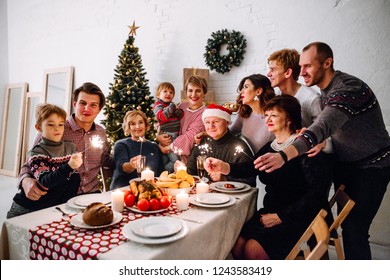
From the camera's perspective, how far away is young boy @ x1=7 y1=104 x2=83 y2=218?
160cm

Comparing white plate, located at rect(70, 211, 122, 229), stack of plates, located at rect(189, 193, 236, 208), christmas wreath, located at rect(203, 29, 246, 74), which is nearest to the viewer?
white plate, located at rect(70, 211, 122, 229)

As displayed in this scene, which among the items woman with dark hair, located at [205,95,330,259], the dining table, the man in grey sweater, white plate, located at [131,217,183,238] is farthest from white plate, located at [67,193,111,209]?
the man in grey sweater

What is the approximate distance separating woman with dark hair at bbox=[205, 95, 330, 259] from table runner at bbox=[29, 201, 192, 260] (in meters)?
0.85

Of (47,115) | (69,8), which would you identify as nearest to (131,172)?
(47,115)

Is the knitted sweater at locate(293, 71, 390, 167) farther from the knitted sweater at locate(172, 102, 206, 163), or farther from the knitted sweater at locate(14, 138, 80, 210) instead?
the knitted sweater at locate(14, 138, 80, 210)

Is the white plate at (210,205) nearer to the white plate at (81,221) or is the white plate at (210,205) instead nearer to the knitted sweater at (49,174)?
the white plate at (81,221)

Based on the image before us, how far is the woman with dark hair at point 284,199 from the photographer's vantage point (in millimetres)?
1568

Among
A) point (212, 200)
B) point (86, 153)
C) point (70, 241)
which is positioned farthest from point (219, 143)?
point (70, 241)

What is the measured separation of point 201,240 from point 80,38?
14.7ft

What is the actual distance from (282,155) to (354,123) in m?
0.65

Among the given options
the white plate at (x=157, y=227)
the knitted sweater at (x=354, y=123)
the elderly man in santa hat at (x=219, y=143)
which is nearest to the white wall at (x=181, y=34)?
the knitted sweater at (x=354, y=123)

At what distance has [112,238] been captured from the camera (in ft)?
3.39

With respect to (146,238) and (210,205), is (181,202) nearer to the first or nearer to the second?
(210,205)

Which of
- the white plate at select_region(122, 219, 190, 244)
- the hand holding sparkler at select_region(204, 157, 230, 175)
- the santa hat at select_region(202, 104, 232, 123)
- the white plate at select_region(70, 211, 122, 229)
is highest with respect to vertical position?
the santa hat at select_region(202, 104, 232, 123)
